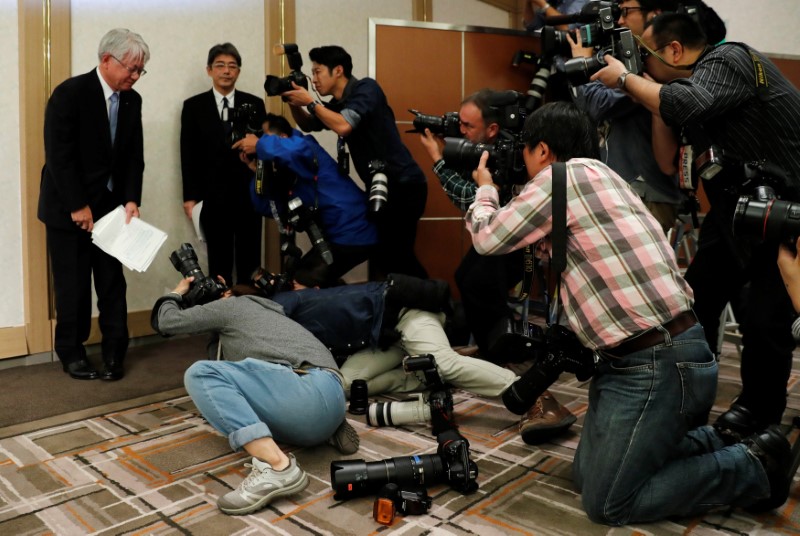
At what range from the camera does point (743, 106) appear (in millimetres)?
1976

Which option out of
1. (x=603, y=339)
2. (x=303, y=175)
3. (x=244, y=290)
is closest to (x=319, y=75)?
(x=303, y=175)

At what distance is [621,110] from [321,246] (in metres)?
1.42

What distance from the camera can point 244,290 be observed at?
2453 millimetres

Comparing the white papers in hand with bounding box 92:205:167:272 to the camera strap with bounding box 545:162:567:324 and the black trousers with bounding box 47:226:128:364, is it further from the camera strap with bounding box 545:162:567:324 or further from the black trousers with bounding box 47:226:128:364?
the camera strap with bounding box 545:162:567:324

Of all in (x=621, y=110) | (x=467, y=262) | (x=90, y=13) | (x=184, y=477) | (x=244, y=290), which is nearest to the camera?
(x=184, y=477)

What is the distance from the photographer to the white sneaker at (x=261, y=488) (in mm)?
1783

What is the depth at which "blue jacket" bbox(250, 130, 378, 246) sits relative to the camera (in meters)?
3.20

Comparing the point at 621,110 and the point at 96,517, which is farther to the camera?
the point at 621,110

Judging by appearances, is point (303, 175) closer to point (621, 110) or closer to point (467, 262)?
point (467, 262)

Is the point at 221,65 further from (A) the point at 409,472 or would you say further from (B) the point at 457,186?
(A) the point at 409,472

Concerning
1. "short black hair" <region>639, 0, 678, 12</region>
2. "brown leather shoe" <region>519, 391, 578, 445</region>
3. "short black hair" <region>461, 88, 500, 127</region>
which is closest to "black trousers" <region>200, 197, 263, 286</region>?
"short black hair" <region>461, 88, 500, 127</region>

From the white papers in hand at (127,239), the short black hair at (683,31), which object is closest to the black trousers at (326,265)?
the white papers in hand at (127,239)

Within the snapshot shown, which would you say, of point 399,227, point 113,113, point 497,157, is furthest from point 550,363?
point 113,113

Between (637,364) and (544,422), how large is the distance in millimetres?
641
